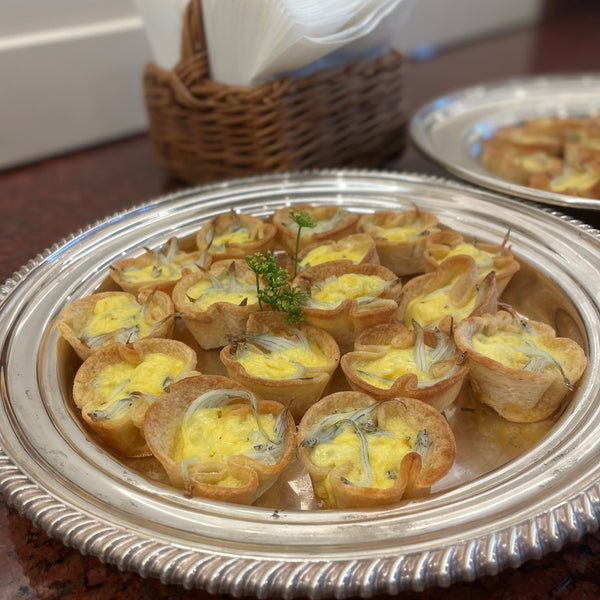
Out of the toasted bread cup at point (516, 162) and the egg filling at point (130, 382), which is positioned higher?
the egg filling at point (130, 382)

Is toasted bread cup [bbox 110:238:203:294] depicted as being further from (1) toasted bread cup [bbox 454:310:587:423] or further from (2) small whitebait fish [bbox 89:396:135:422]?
(1) toasted bread cup [bbox 454:310:587:423]

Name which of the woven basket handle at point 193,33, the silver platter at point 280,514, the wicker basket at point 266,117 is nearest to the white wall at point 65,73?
the wicker basket at point 266,117

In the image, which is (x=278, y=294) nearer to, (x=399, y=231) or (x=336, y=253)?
(x=336, y=253)

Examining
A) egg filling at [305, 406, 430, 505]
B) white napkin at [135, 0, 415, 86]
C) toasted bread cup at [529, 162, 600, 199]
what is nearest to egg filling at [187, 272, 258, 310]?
egg filling at [305, 406, 430, 505]

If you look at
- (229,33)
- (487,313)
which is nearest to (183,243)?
(229,33)

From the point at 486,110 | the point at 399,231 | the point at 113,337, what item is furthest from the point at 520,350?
the point at 486,110

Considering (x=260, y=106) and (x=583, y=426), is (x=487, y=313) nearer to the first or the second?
(x=583, y=426)

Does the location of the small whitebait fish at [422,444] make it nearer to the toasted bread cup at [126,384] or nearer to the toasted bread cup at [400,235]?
the toasted bread cup at [126,384]
